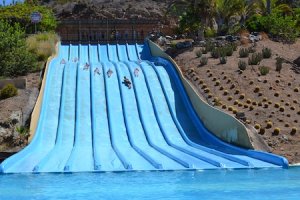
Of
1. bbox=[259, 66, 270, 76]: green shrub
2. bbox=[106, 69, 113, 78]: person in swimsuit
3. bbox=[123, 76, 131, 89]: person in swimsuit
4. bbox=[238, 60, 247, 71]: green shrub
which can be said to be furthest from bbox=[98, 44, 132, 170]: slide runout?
bbox=[259, 66, 270, 76]: green shrub

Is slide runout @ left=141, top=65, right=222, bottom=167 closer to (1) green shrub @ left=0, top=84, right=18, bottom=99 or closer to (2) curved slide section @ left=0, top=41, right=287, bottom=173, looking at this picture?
(2) curved slide section @ left=0, top=41, right=287, bottom=173

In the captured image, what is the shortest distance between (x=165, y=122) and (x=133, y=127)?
4.26ft

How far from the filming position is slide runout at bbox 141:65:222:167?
1557cm

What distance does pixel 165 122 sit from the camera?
64.0ft

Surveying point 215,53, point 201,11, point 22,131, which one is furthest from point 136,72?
point 22,131

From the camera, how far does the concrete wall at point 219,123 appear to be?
1684 centimetres

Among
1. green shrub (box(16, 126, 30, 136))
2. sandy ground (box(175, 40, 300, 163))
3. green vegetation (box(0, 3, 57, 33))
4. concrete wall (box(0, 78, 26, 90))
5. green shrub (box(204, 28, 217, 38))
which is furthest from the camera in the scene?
green vegetation (box(0, 3, 57, 33))

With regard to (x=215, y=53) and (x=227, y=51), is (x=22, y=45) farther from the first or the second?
(x=227, y=51)

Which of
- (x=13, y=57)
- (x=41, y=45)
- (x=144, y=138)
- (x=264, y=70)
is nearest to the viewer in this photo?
(x=144, y=138)

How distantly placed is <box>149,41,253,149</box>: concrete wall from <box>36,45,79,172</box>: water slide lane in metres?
4.74

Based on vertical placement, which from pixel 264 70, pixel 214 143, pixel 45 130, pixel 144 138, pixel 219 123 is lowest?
pixel 214 143

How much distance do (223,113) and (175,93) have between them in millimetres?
4179

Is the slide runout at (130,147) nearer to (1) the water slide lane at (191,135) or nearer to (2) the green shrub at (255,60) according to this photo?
(1) the water slide lane at (191,135)

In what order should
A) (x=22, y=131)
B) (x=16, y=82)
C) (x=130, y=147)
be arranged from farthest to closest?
(x=16, y=82) < (x=22, y=131) < (x=130, y=147)
